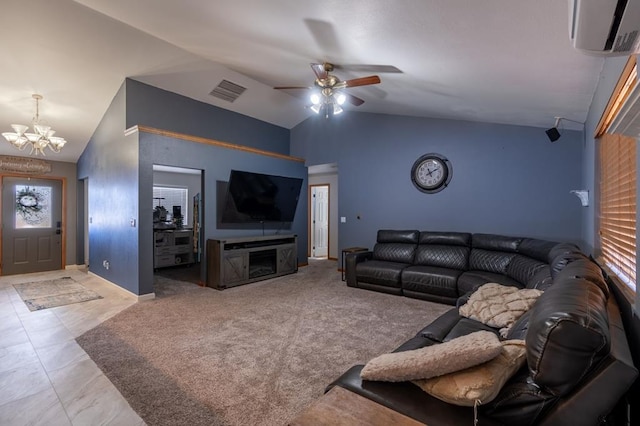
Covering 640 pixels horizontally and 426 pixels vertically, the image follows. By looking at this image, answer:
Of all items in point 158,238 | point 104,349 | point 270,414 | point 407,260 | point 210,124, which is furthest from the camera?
point 158,238

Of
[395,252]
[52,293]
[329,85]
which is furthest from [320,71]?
[52,293]

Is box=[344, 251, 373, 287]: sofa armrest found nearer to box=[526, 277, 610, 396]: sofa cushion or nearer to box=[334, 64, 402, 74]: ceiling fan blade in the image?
box=[334, 64, 402, 74]: ceiling fan blade

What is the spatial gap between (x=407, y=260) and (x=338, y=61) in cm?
310

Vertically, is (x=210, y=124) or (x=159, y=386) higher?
(x=210, y=124)

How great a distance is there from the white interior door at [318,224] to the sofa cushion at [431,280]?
400 centimetres

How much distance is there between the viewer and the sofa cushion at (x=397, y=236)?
5066mm

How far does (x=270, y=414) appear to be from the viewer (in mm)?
1889

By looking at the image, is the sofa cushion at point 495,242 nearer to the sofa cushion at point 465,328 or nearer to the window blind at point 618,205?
the window blind at point 618,205

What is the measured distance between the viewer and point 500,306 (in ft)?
7.77

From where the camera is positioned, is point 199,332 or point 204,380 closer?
point 204,380

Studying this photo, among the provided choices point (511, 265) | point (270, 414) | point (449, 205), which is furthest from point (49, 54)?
point (511, 265)

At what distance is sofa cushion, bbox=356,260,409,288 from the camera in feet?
14.7

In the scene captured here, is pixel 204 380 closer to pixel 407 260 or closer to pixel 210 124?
pixel 407 260

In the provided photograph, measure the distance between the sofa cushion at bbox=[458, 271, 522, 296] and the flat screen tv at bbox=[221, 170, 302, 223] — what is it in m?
3.47
